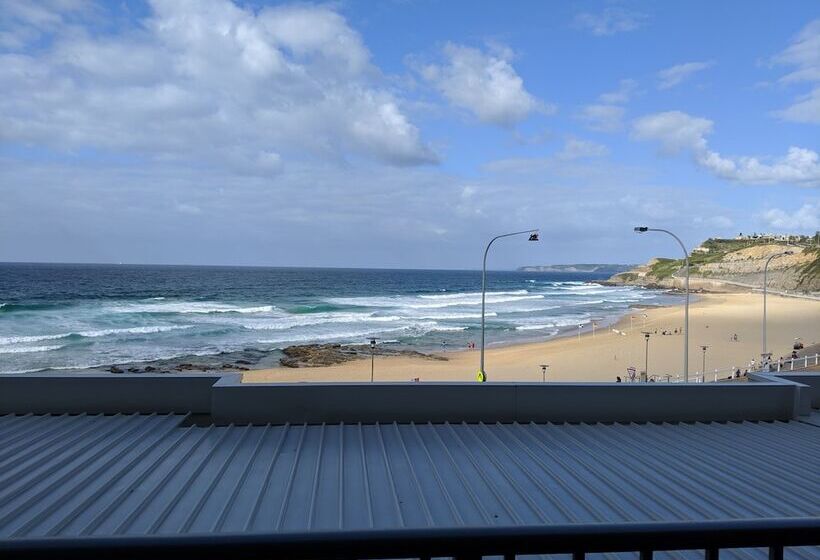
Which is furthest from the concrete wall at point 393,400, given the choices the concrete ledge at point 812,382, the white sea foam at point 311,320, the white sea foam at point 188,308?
the white sea foam at point 188,308

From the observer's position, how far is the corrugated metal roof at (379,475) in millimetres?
4680

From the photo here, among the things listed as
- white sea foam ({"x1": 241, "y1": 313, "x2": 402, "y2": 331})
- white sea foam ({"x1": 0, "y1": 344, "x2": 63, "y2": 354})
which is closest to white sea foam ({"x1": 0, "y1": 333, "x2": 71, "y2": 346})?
white sea foam ({"x1": 0, "y1": 344, "x2": 63, "y2": 354})

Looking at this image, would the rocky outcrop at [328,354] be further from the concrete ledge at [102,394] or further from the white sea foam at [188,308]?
the white sea foam at [188,308]

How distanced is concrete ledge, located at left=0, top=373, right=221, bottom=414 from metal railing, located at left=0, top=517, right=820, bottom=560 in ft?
22.6

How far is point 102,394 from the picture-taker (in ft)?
25.4

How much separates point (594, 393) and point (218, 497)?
4.95 metres

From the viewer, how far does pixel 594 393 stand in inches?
304

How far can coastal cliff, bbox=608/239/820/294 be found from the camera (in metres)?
104

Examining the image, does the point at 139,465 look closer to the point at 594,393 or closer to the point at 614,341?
the point at 594,393

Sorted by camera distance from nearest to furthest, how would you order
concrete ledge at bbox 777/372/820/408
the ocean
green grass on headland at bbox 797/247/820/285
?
concrete ledge at bbox 777/372/820/408 < the ocean < green grass on headland at bbox 797/247/820/285

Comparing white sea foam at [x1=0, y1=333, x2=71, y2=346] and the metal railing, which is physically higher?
the metal railing

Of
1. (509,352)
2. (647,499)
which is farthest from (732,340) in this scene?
(647,499)

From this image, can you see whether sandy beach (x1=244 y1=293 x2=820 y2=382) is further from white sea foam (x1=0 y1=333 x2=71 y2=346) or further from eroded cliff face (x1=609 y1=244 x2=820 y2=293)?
eroded cliff face (x1=609 y1=244 x2=820 y2=293)

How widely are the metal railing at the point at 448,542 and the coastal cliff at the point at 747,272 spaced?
111m
